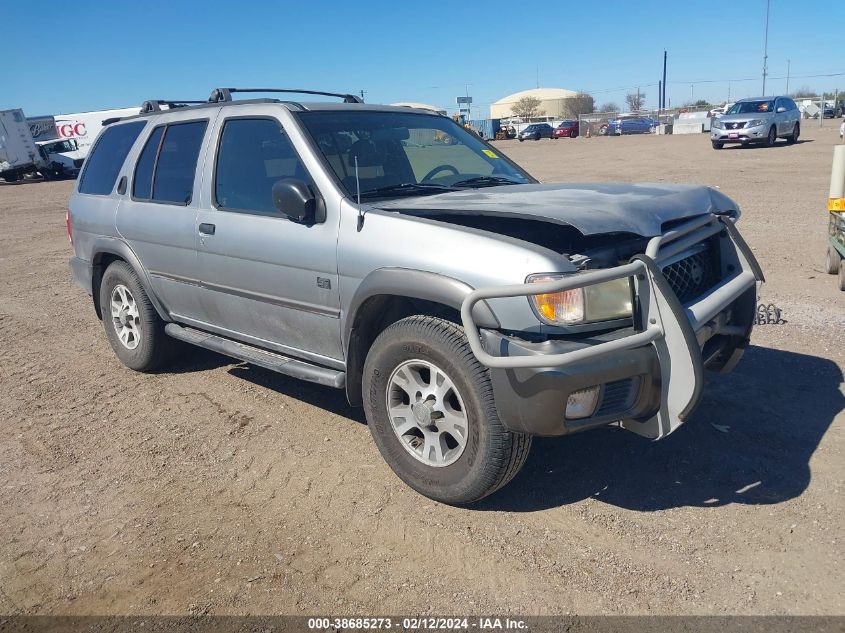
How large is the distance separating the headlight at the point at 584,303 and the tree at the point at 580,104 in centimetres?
10544

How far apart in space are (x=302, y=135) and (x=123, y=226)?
6.83 ft

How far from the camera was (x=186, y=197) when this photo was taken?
4742 mm

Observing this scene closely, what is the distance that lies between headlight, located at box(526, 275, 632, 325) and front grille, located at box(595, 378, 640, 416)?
284 mm

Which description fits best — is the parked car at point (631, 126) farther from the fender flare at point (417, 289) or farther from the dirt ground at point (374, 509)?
the fender flare at point (417, 289)

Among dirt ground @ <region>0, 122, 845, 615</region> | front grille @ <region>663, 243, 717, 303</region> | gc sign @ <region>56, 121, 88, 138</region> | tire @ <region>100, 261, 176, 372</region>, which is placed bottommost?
dirt ground @ <region>0, 122, 845, 615</region>

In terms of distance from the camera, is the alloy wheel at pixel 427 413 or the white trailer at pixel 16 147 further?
the white trailer at pixel 16 147

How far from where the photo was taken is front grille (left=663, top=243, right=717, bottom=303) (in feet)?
11.4

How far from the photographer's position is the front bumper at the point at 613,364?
2.86 metres

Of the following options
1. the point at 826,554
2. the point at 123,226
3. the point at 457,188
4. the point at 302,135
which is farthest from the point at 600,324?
the point at 123,226

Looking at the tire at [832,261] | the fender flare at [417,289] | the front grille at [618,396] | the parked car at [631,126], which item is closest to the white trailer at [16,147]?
the tire at [832,261]

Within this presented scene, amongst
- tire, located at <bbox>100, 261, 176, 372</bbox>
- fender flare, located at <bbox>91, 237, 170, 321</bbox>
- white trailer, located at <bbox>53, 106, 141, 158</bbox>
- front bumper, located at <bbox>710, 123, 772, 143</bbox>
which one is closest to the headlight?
fender flare, located at <bbox>91, 237, 170, 321</bbox>

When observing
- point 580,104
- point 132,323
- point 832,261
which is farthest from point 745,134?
point 580,104

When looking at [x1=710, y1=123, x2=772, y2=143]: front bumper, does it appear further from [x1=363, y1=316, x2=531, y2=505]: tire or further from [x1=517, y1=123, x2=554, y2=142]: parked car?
[x1=517, y1=123, x2=554, y2=142]: parked car

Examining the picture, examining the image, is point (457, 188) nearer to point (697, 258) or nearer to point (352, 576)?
point (697, 258)
